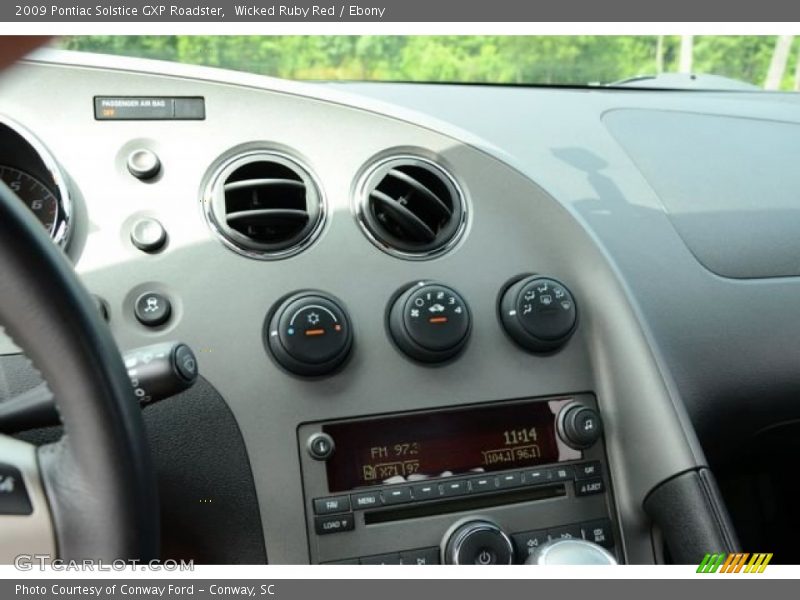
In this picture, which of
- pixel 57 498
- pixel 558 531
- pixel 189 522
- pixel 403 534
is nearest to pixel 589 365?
pixel 558 531

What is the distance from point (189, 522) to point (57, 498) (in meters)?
0.57

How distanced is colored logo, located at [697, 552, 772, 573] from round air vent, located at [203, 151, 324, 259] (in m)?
0.79

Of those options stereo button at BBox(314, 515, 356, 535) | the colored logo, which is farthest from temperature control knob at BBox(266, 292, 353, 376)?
the colored logo

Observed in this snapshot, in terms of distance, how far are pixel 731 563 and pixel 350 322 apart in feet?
2.24

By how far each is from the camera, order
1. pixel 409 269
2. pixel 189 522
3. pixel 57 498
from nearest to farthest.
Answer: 1. pixel 57 498
2. pixel 189 522
3. pixel 409 269

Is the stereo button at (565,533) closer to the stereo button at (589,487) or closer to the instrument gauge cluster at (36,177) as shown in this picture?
the stereo button at (589,487)

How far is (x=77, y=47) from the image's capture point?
143 centimetres

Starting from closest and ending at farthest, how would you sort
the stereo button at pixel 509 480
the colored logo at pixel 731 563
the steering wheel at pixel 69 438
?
the steering wheel at pixel 69 438 → the colored logo at pixel 731 563 → the stereo button at pixel 509 480

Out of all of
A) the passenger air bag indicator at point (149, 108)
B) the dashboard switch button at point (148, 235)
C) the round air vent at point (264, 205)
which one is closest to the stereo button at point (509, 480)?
the round air vent at point (264, 205)

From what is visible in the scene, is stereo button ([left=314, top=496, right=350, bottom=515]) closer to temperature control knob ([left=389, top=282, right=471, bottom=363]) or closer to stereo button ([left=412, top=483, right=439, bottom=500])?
stereo button ([left=412, top=483, right=439, bottom=500])

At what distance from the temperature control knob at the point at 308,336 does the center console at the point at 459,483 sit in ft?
0.33

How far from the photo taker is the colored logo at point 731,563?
52.1 inches

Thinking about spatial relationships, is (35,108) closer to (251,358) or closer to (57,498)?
(251,358)

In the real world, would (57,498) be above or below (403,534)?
above
